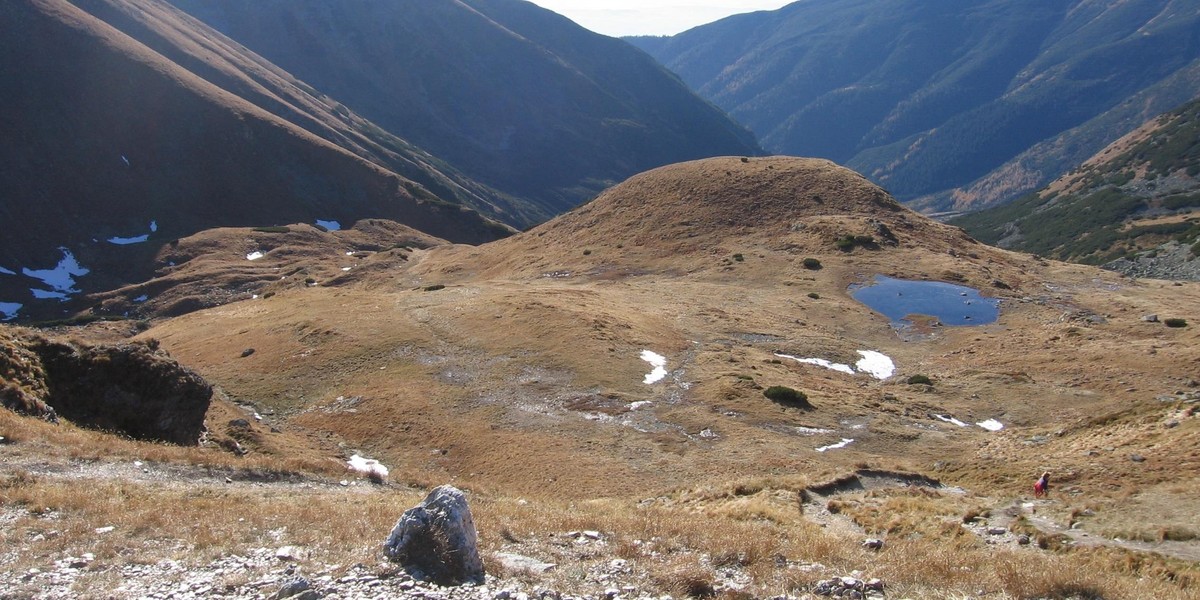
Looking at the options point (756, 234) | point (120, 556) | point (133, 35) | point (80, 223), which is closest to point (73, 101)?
point (80, 223)

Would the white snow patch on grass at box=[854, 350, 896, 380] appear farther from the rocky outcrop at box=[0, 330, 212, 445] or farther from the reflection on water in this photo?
the rocky outcrop at box=[0, 330, 212, 445]

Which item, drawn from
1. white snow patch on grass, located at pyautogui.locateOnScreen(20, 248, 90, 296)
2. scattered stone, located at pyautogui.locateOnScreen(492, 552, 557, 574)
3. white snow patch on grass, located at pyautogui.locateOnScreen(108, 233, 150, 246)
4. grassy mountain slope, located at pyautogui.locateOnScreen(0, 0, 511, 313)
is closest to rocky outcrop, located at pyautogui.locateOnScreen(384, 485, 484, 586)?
scattered stone, located at pyautogui.locateOnScreen(492, 552, 557, 574)

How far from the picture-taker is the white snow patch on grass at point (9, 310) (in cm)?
11104

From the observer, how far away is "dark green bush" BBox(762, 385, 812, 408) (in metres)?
38.7

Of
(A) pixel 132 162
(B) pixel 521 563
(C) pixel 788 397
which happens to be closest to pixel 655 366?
(C) pixel 788 397

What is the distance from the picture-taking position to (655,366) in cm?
4506

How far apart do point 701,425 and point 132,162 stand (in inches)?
6495

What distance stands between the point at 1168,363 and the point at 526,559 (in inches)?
1785

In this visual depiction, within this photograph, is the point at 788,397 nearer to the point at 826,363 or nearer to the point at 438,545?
the point at 826,363

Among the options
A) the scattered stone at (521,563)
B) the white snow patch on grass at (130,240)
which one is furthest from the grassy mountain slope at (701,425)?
the white snow patch on grass at (130,240)

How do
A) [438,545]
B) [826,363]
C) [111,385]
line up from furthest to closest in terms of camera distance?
[826,363]
[111,385]
[438,545]

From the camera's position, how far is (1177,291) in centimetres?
7044

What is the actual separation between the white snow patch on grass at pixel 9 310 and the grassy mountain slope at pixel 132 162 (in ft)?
38.3

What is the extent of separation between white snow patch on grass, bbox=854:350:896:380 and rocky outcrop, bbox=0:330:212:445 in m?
39.5
